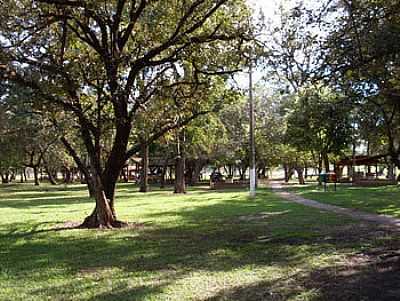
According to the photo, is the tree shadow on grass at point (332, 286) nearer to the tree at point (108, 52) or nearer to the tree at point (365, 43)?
the tree at point (365, 43)

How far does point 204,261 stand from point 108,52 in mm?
7982

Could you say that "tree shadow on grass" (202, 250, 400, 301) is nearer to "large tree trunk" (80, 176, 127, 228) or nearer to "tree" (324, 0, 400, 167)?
"tree" (324, 0, 400, 167)

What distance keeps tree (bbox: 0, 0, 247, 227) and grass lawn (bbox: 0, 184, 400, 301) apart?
281cm

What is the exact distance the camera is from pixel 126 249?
11.1m

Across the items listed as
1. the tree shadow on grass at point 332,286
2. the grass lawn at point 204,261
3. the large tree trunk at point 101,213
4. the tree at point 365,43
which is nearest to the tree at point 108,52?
the large tree trunk at point 101,213

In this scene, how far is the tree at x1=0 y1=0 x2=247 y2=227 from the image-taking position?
46.0ft

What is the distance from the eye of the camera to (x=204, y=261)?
9.40m

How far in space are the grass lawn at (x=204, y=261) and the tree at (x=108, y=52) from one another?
2.81 m

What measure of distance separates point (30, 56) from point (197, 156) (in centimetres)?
3315

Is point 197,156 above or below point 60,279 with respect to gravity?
above

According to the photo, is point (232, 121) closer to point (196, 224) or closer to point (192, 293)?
point (196, 224)

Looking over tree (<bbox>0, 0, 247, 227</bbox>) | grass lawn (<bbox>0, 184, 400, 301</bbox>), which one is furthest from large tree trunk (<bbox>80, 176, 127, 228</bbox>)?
grass lawn (<bbox>0, 184, 400, 301</bbox>)

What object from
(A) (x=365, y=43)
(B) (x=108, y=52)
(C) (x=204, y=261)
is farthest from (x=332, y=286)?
(B) (x=108, y=52)

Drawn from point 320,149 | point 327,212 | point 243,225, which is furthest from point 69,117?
point 320,149
